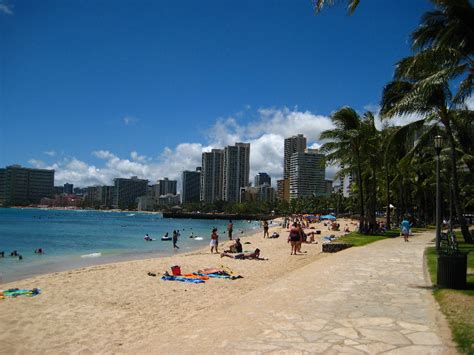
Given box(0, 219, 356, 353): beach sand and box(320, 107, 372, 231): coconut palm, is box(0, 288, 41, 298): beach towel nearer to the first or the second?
box(0, 219, 356, 353): beach sand

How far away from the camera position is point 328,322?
6.25 m

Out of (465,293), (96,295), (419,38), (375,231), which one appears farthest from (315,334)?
(375,231)

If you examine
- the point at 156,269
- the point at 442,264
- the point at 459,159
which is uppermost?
the point at 459,159

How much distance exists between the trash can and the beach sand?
4202 millimetres

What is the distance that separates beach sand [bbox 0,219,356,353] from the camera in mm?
7195

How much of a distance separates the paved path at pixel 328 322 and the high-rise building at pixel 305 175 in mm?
156721

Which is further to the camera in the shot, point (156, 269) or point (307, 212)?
point (307, 212)

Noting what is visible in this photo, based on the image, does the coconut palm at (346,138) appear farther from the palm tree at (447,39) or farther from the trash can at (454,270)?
the trash can at (454,270)

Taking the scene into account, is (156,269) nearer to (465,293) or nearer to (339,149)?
(465,293)

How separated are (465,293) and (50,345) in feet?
23.4

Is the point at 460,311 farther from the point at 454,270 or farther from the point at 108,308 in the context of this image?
the point at 108,308

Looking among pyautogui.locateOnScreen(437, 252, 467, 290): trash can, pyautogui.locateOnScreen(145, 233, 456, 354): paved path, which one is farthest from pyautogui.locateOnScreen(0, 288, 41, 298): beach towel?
pyautogui.locateOnScreen(437, 252, 467, 290): trash can

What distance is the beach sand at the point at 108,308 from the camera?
7195mm

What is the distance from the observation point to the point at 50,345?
7055mm
